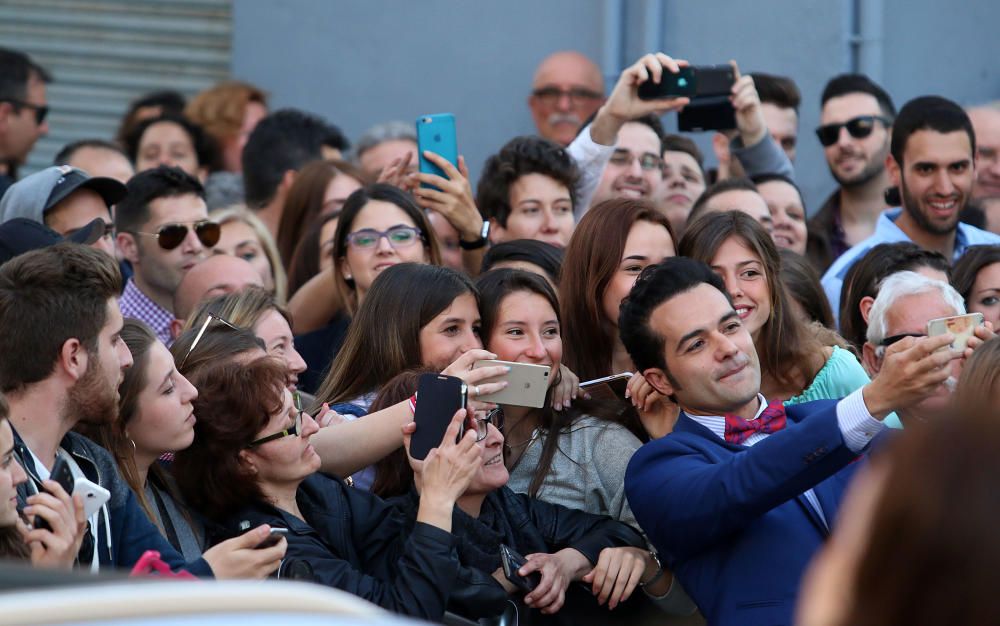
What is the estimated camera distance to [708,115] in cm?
682

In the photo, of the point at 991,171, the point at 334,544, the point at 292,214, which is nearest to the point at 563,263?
the point at 334,544

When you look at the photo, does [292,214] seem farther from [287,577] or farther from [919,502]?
[919,502]

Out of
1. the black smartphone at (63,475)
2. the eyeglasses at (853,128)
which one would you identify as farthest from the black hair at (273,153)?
the black smartphone at (63,475)

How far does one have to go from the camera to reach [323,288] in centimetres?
630

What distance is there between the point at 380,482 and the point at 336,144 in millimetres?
4368

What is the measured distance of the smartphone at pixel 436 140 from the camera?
6191 millimetres

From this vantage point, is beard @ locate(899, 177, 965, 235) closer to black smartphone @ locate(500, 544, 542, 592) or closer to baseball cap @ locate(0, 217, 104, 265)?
black smartphone @ locate(500, 544, 542, 592)

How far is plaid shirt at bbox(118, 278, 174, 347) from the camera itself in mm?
6180

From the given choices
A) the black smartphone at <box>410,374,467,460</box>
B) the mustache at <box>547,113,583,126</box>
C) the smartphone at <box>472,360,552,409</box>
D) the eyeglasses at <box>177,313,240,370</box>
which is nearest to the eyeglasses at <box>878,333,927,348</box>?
the smartphone at <box>472,360,552,409</box>

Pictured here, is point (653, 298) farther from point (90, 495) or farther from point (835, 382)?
point (90, 495)

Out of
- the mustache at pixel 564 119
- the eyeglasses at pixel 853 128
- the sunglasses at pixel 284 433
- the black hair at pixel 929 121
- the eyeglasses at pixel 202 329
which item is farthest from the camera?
the mustache at pixel 564 119

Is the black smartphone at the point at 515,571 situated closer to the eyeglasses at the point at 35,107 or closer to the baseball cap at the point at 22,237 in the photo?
the baseball cap at the point at 22,237

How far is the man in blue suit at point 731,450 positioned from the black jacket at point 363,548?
0.64 m

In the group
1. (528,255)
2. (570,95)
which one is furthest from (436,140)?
(570,95)
